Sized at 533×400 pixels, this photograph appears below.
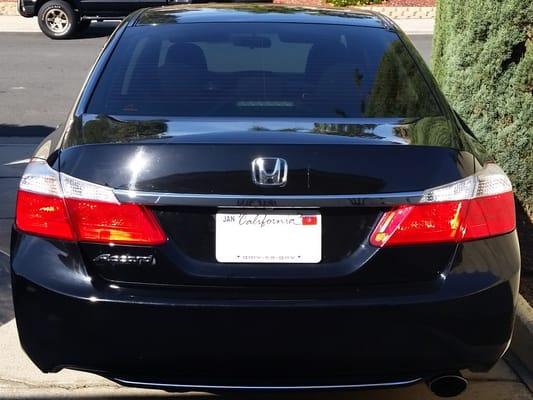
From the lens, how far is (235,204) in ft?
9.46

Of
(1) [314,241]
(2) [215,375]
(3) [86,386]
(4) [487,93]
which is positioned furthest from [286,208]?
(4) [487,93]

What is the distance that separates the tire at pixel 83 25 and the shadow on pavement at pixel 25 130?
9383 millimetres

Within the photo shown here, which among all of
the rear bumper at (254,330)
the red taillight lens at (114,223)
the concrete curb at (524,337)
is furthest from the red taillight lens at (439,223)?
the concrete curb at (524,337)

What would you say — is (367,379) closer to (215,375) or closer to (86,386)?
(215,375)

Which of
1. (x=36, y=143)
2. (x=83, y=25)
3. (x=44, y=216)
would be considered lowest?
(x=83, y=25)

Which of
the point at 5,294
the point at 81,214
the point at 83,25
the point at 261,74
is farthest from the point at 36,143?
the point at 83,25

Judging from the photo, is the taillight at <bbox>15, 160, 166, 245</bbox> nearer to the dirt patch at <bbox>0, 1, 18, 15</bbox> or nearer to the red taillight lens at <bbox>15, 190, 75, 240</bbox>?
the red taillight lens at <bbox>15, 190, 75, 240</bbox>

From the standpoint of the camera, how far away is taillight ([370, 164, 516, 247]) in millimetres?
2939

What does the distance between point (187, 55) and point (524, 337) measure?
2.01 meters

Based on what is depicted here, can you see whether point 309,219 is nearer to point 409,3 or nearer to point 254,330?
point 254,330

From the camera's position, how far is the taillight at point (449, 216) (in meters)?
2.94

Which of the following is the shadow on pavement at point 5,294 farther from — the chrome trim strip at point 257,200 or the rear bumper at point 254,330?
the chrome trim strip at point 257,200

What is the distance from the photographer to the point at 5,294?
4879mm

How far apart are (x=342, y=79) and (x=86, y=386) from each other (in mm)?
1700
